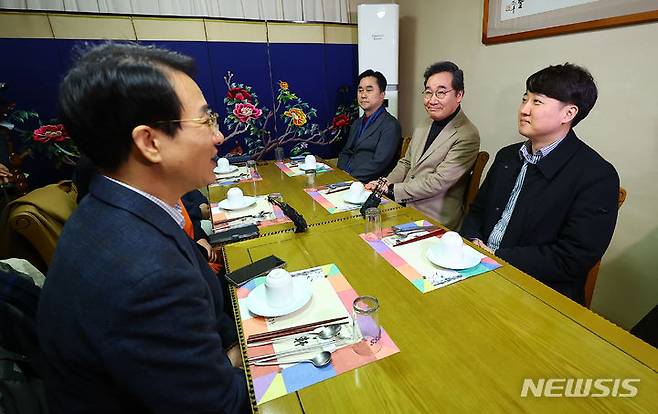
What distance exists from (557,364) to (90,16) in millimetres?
3376

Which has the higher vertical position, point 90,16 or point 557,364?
point 90,16

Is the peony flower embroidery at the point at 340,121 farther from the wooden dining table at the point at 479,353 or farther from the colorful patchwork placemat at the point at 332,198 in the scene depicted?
the wooden dining table at the point at 479,353

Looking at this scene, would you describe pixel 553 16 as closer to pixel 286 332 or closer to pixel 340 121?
pixel 340 121

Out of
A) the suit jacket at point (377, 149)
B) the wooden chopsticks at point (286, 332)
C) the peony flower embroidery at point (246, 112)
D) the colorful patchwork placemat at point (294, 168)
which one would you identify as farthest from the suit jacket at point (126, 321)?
the peony flower embroidery at point (246, 112)

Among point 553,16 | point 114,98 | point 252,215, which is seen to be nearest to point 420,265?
point 252,215

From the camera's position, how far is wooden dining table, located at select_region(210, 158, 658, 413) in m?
0.62

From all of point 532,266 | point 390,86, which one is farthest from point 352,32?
point 532,266

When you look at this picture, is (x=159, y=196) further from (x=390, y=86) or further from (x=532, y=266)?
(x=390, y=86)

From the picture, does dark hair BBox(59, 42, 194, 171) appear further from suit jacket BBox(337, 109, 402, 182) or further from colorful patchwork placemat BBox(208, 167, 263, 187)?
suit jacket BBox(337, 109, 402, 182)

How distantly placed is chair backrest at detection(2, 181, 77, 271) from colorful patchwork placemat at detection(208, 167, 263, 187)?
77 centimetres

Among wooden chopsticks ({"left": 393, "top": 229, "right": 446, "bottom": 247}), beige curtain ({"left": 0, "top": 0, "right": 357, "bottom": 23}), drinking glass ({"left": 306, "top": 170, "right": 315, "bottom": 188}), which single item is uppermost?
beige curtain ({"left": 0, "top": 0, "right": 357, "bottom": 23})

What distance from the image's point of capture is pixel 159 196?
2.46ft

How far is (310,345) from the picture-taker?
0.76m

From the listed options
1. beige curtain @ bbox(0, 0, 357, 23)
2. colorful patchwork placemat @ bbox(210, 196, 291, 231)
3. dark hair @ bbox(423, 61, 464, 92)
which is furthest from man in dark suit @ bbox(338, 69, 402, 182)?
colorful patchwork placemat @ bbox(210, 196, 291, 231)
